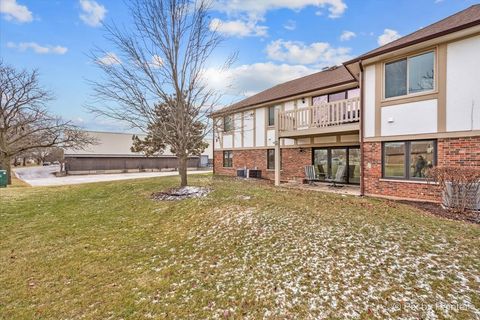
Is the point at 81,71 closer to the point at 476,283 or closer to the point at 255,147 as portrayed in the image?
the point at 255,147

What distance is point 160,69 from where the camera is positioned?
9367 millimetres

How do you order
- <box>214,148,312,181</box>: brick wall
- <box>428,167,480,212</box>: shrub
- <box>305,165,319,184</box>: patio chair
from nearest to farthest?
<box>428,167,480,212</box>: shrub, <box>305,165,319,184</box>: patio chair, <box>214,148,312,181</box>: brick wall

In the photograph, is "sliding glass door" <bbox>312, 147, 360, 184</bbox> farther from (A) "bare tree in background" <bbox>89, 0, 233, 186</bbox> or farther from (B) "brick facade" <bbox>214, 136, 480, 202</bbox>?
(A) "bare tree in background" <bbox>89, 0, 233, 186</bbox>

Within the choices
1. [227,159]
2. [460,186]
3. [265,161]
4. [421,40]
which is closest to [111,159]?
[227,159]

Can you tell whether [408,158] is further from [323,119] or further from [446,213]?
[323,119]

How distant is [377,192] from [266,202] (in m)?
4.88

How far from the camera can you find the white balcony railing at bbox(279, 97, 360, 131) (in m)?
10.6

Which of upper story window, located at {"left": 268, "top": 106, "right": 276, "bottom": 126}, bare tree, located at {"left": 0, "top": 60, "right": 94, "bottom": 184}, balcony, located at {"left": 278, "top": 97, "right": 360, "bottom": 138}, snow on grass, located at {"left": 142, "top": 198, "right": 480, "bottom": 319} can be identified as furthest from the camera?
bare tree, located at {"left": 0, "top": 60, "right": 94, "bottom": 184}

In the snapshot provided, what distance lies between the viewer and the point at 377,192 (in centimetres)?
947

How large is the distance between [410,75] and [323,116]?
363 cm

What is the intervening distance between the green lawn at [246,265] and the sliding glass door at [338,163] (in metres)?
5.08

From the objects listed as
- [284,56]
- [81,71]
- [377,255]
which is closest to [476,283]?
[377,255]

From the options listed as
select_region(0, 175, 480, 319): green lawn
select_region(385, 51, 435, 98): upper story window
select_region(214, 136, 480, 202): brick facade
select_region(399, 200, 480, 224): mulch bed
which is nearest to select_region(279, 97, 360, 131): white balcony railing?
select_region(385, 51, 435, 98): upper story window

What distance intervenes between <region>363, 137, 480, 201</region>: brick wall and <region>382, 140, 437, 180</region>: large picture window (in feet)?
0.69
